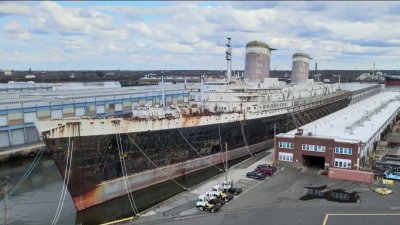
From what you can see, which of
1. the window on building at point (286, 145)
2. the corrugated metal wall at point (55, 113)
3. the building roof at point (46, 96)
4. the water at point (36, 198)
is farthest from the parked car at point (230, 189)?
the corrugated metal wall at point (55, 113)

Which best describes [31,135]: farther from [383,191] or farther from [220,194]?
[383,191]

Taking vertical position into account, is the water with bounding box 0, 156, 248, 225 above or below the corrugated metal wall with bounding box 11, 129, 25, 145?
below

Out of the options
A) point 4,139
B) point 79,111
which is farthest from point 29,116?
point 79,111

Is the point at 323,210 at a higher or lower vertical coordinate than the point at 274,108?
lower

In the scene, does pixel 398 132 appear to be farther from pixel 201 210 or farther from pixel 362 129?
pixel 201 210

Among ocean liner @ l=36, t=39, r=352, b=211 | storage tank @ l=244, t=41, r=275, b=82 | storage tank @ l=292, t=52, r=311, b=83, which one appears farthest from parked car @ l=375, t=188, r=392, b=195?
storage tank @ l=292, t=52, r=311, b=83

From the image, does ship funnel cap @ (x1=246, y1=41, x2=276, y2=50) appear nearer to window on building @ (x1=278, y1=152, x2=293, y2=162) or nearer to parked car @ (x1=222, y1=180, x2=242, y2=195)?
window on building @ (x1=278, y1=152, x2=293, y2=162)

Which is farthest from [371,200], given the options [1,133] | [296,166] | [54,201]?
[1,133]
